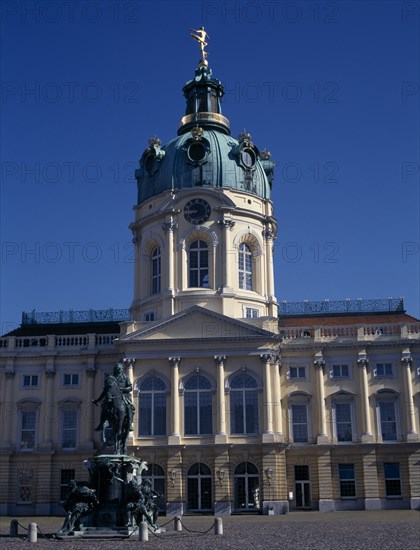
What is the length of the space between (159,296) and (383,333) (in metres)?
16.9

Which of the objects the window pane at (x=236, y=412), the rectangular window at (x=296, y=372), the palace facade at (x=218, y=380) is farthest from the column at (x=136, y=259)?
the rectangular window at (x=296, y=372)

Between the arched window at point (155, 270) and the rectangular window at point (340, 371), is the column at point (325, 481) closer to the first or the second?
the rectangular window at point (340, 371)

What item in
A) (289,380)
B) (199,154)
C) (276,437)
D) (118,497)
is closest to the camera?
(118,497)

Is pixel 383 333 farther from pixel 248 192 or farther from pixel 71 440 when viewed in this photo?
pixel 71 440

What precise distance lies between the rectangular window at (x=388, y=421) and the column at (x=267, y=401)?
838 centimetres

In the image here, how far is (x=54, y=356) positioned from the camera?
6006cm

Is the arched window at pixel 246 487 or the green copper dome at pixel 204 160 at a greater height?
the green copper dome at pixel 204 160

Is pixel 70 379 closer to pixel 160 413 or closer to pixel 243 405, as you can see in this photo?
pixel 160 413

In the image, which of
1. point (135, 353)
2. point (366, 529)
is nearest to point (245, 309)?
point (135, 353)

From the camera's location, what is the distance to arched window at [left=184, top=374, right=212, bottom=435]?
54.3 metres

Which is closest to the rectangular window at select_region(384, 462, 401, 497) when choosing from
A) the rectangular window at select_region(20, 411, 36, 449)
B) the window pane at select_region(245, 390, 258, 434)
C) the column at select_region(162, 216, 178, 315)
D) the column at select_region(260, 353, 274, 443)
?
the column at select_region(260, 353, 274, 443)

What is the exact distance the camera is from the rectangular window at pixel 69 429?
58.6 meters

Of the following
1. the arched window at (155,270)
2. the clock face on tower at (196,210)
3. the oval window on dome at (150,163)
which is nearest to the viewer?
the clock face on tower at (196,210)

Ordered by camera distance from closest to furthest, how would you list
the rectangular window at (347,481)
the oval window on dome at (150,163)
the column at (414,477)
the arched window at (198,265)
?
the column at (414,477) < the rectangular window at (347,481) < the arched window at (198,265) < the oval window on dome at (150,163)
